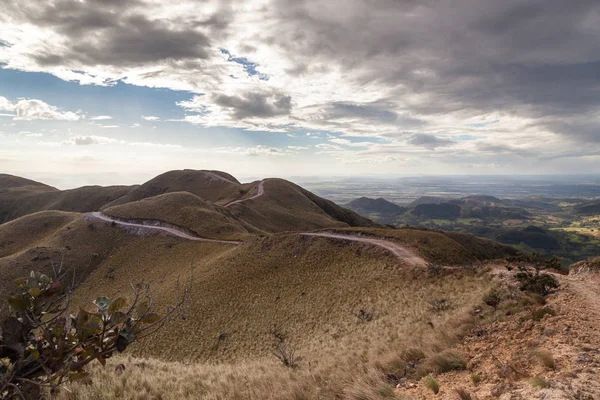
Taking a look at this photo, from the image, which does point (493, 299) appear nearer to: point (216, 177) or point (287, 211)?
point (287, 211)

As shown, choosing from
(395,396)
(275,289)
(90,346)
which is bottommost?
(275,289)

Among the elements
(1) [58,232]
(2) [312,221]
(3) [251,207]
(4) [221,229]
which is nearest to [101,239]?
(1) [58,232]

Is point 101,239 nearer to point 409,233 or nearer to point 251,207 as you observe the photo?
point 251,207

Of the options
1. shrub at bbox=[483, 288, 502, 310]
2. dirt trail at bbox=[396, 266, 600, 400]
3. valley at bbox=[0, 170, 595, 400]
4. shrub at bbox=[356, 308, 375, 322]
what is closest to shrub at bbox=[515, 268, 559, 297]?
valley at bbox=[0, 170, 595, 400]

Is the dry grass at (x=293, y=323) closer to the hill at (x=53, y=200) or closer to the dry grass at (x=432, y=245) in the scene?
the dry grass at (x=432, y=245)

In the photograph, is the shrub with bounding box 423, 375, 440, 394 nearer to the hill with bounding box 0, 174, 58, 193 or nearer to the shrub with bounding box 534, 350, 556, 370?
the shrub with bounding box 534, 350, 556, 370

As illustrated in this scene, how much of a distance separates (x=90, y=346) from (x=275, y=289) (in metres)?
29.7

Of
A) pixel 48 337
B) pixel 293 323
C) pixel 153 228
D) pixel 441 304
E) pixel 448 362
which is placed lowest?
pixel 293 323

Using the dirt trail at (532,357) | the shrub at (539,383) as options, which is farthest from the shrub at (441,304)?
the shrub at (539,383)

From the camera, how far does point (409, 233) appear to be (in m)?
39.9

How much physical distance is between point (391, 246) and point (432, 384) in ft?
94.4

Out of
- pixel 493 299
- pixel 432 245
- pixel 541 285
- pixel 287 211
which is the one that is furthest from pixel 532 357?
pixel 287 211

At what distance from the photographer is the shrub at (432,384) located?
7847mm

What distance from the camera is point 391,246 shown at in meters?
35.7
